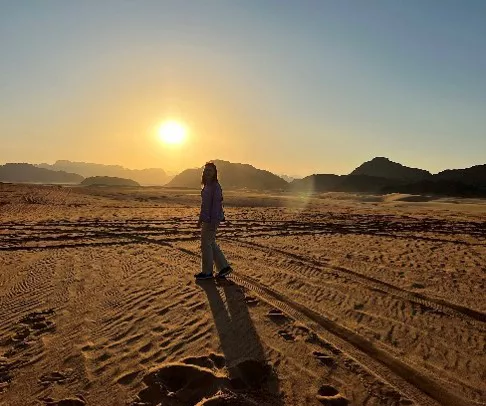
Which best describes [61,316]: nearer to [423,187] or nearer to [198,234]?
[198,234]

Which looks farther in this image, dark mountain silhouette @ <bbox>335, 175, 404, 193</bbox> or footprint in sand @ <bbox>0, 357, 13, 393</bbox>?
dark mountain silhouette @ <bbox>335, 175, 404, 193</bbox>

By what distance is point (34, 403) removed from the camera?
11.9 feet

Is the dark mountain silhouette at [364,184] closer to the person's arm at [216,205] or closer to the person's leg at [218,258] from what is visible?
the person's leg at [218,258]

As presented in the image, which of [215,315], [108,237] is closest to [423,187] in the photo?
[108,237]

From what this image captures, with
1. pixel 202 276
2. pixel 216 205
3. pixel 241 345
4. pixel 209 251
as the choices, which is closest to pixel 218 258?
pixel 209 251

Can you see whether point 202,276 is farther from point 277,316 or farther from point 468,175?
point 468,175

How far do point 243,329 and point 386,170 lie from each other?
127 meters

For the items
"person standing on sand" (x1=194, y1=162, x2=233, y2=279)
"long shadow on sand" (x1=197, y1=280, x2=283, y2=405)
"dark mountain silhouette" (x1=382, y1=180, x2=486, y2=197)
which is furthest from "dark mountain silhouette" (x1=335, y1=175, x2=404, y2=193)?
"long shadow on sand" (x1=197, y1=280, x2=283, y2=405)

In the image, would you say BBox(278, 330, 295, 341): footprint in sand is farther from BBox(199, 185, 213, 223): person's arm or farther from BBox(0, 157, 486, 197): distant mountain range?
BBox(0, 157, 486, 197): distant mountain range

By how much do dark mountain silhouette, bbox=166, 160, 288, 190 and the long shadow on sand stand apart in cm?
13215

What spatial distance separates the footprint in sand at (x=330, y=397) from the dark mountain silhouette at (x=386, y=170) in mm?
121894

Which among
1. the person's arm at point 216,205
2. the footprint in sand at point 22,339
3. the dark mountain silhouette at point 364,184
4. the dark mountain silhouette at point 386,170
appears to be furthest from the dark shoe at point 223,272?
the dark mountain silhouette at point 386,170

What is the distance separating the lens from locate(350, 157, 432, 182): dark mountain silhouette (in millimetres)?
120000

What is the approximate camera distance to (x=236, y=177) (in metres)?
161
